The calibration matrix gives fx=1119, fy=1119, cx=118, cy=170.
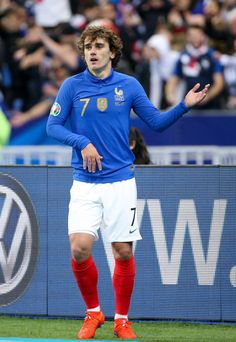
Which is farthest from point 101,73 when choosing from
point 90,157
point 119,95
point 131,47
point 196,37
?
point 131,47

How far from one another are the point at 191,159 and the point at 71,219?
21.3 feet

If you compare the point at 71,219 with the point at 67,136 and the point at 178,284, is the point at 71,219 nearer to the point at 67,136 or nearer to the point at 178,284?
the point at 67,136

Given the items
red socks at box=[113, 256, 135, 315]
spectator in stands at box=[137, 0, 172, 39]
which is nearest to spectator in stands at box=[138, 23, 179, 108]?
spectator in stands at box=[137, 0, 172, 39]

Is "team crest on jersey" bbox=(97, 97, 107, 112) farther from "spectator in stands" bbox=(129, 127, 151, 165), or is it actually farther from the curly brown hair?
"spectator in stands" bbox=(129, 127, 151, 165)

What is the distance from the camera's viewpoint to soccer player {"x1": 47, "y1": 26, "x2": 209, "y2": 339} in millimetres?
7742

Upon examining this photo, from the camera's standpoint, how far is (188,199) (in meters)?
8.87

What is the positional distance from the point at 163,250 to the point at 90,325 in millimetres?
1189

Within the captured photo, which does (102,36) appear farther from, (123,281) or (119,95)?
(123,281)

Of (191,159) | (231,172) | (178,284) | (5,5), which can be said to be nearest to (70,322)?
(178,284)

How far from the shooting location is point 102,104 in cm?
775

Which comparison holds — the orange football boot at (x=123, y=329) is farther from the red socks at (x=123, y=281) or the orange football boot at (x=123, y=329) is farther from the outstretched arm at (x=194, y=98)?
the outstretched arm at (x=194, y=98)

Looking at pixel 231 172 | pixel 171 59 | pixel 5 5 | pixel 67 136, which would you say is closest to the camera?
pixel 67 136

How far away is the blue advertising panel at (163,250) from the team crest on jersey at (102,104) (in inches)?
50.0

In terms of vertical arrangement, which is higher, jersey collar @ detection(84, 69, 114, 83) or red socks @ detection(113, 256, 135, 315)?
jersey collar @ detection(84, 69, 114, 83)
